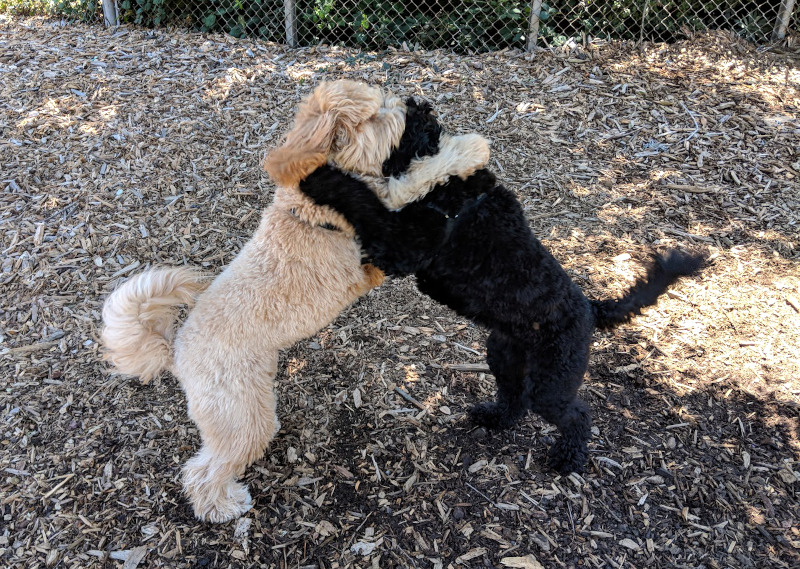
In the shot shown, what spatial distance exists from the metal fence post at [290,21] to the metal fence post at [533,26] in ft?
8.72

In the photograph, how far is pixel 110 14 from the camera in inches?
261

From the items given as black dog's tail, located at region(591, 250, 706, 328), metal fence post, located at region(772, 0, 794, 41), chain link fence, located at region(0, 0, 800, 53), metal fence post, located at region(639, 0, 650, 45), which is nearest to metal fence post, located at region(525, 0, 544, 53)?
chain link fence, located at region(0, 0, 800, 53)

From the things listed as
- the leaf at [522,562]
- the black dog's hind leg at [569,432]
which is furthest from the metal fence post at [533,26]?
the leaf at [522,562]

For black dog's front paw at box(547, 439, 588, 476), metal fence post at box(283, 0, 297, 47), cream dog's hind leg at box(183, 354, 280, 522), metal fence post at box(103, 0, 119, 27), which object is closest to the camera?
cream dog's hind leg at box(183, 354, 280, 522)

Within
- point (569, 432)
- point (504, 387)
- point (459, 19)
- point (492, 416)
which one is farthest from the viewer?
point (459, 19)

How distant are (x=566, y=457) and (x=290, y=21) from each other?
18.3ft

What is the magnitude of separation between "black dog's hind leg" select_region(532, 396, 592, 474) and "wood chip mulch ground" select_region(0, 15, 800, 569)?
0.10 meters

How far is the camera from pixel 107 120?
5.15m

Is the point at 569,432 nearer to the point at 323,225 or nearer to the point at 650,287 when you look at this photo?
the point at 650,287

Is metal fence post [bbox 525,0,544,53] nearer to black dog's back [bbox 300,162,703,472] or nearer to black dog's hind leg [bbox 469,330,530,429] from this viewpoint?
black dog's back [bbox 300,162,703,472]

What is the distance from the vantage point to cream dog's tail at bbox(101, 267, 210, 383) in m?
2.51

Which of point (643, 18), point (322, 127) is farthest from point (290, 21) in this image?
point (322, 127)

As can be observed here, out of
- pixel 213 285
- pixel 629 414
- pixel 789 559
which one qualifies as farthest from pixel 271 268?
pixel 789 559

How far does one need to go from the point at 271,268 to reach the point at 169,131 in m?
3.21
